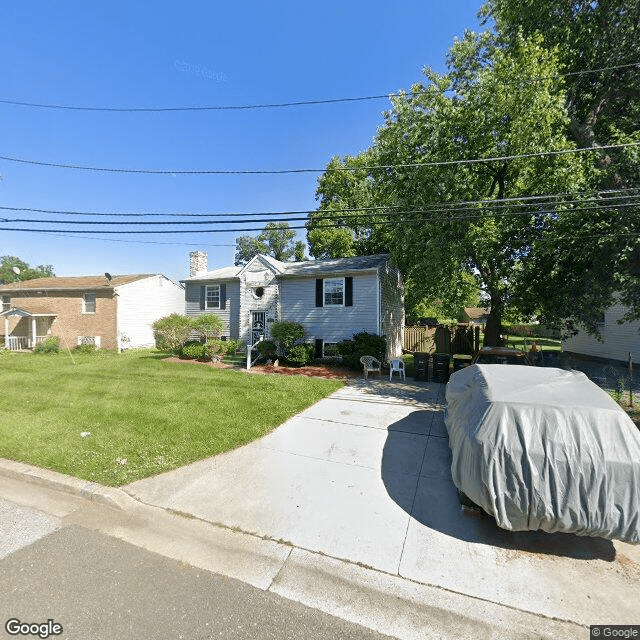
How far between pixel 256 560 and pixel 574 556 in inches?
130

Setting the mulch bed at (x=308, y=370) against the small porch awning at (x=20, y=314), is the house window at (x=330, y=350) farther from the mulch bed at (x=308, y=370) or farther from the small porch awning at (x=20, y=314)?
the small porch awning at (x=20, y=314)

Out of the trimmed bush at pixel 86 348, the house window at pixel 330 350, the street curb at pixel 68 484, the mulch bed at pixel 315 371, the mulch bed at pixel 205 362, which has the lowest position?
the street curb at pixel 68 484

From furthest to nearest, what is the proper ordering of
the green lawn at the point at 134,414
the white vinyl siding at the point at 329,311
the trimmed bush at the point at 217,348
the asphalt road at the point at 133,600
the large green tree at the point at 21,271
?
1. the large green tree at the point at 21,271
2. the trimmed bush at the point at 217,348
3. the white vinyl siding at the point at 329,311
4. the green lawn at the point at 134,414
5. the asphalt road at the point at 133,600

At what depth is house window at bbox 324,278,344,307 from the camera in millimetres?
14836

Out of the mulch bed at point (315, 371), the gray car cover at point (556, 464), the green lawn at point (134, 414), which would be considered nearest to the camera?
the gray car cover at point (556, 464)

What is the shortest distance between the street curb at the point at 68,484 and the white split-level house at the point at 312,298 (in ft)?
36.4

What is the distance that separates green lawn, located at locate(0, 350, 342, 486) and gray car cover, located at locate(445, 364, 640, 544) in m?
4.16

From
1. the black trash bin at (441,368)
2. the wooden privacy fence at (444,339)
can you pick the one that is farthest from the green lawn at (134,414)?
the wooden privacy fence at (444,339)

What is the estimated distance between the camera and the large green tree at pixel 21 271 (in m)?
61.4

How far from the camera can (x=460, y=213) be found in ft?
34.8

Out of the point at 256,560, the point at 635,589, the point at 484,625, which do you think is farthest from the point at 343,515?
the point at 635,589

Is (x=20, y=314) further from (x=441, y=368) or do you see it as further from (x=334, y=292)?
(x=441, y=368)

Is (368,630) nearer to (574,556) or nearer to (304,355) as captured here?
(574,556)

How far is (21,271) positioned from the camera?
59875 millimetres
